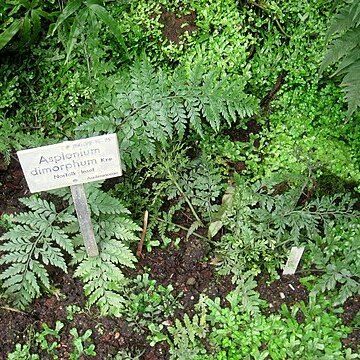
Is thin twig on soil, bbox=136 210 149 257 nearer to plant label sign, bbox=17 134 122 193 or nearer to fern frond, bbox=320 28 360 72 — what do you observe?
plant label sign, bbox=17 134 122 193

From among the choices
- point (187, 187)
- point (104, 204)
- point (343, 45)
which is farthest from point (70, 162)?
point (343, 45)

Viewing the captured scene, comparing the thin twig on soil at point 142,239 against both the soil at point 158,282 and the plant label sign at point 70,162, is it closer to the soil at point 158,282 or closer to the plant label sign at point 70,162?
the soil at point 158,282

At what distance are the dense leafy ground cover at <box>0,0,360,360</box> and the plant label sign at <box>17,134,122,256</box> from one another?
14.5 inches

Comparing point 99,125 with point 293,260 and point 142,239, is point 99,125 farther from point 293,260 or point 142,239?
point 293,260

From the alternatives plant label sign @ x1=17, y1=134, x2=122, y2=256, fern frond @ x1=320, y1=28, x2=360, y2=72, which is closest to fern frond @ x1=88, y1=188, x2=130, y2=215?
plant label sign @ x1=17, y1=134, x2=122, y2=256

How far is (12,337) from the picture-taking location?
2828mm

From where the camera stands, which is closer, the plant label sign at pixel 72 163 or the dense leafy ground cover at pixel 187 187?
the plant label sign at pixel 72 163

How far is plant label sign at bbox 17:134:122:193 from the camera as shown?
2387 mm

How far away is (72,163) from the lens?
2.46 m

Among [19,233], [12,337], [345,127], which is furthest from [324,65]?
[12,337]

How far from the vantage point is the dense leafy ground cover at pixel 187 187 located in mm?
2861

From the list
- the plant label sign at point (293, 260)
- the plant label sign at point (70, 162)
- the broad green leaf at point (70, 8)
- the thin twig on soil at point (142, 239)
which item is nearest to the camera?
the plant label sign at point (70, 162)

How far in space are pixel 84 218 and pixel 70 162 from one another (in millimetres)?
390

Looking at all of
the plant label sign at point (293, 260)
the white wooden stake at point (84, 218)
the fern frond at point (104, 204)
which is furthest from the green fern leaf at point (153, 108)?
the plant label sign at point (293, 260)
